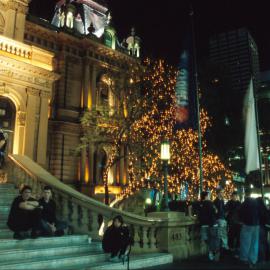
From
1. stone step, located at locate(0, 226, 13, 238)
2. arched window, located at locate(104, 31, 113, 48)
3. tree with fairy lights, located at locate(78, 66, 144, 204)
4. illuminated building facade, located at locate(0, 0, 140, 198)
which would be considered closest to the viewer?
stone step, located at locate(0, 226, 13, 238)

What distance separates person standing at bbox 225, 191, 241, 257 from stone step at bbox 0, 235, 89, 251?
17.4 feet

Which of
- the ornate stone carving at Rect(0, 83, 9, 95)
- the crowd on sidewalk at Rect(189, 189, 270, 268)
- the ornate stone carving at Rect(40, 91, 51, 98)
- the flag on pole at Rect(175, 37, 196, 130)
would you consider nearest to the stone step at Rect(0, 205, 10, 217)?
the crowd on sidewalk at Rect(189, 189, 270, 268)

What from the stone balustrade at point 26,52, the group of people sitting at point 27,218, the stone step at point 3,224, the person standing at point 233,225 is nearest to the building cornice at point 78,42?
the stone balustrade at point 26,52

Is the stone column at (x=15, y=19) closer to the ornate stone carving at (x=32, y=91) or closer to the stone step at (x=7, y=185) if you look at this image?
the ornate stone carving at (x=32, y=91)

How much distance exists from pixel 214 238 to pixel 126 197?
545 inches

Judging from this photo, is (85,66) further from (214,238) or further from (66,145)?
(214,238)

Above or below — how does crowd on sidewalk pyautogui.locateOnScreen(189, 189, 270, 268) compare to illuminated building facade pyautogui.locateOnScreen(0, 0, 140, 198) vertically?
below

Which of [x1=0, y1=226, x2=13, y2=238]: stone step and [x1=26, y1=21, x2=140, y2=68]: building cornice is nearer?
[x1=0, y1=226, x2=13, y2=238]: stone step

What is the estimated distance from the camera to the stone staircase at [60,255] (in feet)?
27.4

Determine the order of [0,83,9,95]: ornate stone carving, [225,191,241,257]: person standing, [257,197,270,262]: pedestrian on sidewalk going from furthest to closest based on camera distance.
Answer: [0,83,9,95]: ornate stone carving
[225,191,241,257]: person standing
[257,197,270,262]: pedestrian on sidewalk

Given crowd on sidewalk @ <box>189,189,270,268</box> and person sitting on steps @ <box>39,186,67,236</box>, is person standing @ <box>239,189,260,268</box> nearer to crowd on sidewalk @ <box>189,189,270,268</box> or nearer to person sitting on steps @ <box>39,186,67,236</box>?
crowd on sidewalk @ <box>189,189,270,268</box>

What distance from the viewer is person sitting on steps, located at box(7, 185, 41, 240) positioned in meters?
9.27

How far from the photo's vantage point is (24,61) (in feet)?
67.7

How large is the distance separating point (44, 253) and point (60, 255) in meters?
0.44
